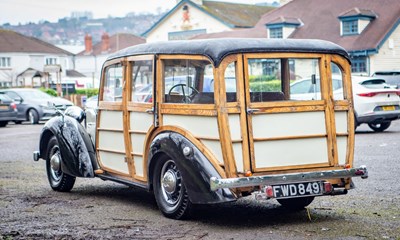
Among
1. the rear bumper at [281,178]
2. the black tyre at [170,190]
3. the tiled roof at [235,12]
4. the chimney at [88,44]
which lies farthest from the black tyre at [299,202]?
the chimney at [88,44]

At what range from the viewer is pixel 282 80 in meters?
9.29

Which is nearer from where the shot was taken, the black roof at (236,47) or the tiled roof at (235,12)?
the black roof at (236,47)

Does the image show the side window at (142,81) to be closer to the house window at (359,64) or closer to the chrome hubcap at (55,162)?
the chrome hubcap at (55,162)

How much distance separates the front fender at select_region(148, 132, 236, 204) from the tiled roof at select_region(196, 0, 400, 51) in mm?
38208

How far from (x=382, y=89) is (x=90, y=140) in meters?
11.6

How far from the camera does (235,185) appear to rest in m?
7.79

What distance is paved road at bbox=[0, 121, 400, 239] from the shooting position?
779 cm

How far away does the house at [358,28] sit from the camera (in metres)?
46.1

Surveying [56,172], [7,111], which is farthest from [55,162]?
[7,111]

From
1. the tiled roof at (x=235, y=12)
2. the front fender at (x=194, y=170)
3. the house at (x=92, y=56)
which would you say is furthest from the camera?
the house at (x=92, y=56)

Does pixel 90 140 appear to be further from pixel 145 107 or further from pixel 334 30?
pixel 334 30

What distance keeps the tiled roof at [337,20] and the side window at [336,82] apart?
122 ft

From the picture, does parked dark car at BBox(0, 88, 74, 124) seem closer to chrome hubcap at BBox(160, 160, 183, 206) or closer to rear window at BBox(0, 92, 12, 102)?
rear window at BBox(0, 92, 12, 102)

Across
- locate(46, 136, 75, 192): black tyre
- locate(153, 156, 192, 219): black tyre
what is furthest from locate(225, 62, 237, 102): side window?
locate(46, 136, 75, 192): black tyre
